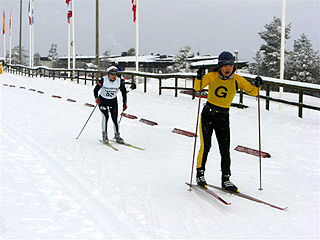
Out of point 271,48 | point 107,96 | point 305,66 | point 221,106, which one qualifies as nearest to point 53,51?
point 271,48

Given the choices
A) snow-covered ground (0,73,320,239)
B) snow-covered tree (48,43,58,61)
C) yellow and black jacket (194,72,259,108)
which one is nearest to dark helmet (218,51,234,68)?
yellow and black jacket (194,72,259,108)

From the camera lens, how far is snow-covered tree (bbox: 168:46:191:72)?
222 feet

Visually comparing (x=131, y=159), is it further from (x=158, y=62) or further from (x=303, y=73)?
(x=158, y=62)

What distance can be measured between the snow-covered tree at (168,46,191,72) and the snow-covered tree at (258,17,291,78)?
18.3 m

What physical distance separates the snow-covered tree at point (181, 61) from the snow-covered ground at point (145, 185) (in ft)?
188

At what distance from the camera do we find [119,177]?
606 cm

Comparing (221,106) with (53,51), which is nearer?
(221,106)

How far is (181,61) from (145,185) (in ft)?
210

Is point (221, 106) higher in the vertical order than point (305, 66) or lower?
lower

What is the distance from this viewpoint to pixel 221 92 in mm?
5344

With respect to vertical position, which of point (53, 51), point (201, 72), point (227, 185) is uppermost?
point (53, 51)

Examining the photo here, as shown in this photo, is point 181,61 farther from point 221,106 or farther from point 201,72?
point 201,72

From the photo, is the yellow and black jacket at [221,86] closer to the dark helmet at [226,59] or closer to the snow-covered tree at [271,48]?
the dark helmet at [226,59]

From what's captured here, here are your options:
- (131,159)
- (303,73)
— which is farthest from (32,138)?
(303,73)
